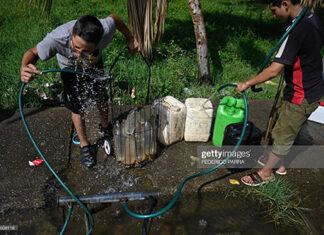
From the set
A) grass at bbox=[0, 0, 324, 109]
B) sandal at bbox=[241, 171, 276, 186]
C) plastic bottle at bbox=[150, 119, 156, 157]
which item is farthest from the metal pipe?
grass at bbox=[0, 0, 324, 109]

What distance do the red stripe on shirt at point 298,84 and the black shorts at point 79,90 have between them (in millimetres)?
2002

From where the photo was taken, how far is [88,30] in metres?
2.29

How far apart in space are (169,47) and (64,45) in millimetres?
2816

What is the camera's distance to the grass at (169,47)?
4254mm

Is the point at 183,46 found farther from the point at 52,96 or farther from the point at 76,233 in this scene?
the point at 76,233

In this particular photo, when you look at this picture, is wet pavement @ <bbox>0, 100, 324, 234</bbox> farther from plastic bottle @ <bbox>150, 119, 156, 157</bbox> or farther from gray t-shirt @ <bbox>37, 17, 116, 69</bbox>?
gray t-shirt @ <bbox>37, 17, 116, 69</bbox>

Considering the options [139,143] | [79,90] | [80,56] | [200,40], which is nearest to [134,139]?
[139,143]

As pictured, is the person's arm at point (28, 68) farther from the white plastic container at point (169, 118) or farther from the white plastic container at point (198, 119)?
the white plastic container at point (198, 119)

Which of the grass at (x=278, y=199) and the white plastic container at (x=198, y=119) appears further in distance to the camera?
the white plastic container at (x=198, y=119)

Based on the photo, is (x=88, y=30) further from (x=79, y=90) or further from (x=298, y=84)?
(x=298, y=84)

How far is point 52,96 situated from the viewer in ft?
13.4

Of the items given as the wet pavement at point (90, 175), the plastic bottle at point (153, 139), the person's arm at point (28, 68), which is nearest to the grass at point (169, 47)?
the wet pavement at point (90, 175)

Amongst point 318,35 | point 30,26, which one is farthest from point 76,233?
point 30,26

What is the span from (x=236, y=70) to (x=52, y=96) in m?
3.30
